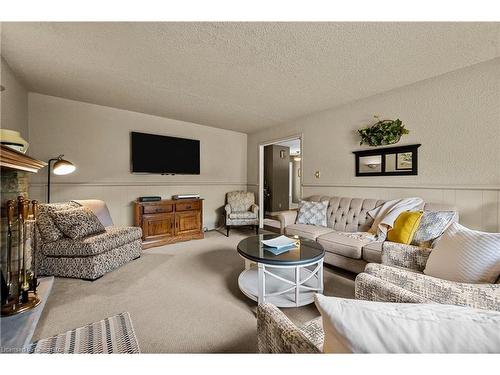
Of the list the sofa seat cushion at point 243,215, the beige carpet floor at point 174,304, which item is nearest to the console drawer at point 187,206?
the sofa seat cushion at point 243,215

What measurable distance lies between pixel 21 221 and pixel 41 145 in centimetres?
209

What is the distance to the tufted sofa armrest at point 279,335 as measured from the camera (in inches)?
24.7

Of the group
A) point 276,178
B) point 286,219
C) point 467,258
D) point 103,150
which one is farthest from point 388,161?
point 103,150

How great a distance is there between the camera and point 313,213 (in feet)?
10.1

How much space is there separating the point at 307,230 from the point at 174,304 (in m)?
1.75

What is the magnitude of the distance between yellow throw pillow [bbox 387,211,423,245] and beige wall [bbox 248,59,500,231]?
0.72 meters

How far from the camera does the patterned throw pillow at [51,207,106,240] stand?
7.57 feet

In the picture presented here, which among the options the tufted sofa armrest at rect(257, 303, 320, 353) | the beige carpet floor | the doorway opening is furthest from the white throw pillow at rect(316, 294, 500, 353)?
the doorway opening

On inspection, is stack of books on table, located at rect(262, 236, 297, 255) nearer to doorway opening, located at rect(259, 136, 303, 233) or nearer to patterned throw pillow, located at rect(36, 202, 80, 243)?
patterned throw pillow, located at rect(36, 202, 80, 243)

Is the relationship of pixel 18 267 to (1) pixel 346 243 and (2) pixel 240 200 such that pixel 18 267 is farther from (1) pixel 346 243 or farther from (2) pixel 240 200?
(2) pixel 240 200
